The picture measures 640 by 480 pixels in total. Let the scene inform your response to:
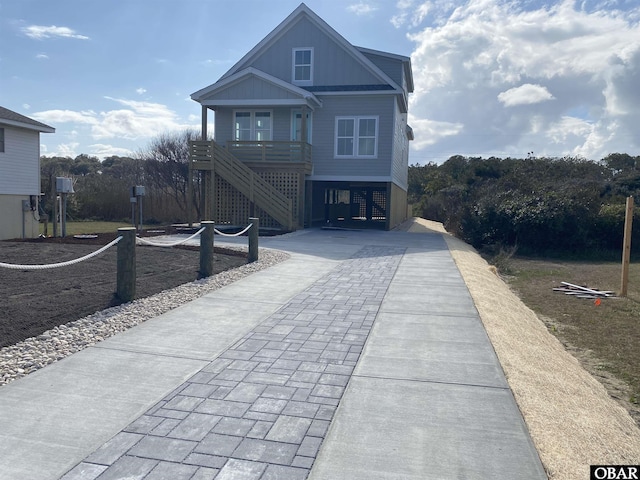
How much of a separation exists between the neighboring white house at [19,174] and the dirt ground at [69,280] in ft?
26.6

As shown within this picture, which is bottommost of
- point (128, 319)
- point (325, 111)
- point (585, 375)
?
point (585, 375)

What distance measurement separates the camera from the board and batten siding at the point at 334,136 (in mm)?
23656

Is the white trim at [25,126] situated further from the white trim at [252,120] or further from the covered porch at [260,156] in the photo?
the white trim at [252,120]

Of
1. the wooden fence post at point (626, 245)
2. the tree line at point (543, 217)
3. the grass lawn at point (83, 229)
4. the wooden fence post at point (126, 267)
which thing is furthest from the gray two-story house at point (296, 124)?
the wooden fence post at point (126, 267)

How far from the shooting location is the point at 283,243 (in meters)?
16.7

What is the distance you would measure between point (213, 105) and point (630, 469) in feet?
74.4

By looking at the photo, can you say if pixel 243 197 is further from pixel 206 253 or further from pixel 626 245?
pixel 626 245

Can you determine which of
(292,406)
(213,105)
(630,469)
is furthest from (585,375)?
(213,105)

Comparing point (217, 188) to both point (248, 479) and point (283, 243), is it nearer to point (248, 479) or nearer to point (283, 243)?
point (283, 243)

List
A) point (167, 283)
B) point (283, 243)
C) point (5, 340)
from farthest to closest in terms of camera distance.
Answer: point (283, 243) → point (167, 283) → point (5, 340)

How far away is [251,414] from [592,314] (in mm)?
8968

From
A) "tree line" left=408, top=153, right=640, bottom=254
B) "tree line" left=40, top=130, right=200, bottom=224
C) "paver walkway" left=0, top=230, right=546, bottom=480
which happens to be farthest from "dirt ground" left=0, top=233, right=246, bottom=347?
"tree line" left=40, top=130, right=200, bottom=224

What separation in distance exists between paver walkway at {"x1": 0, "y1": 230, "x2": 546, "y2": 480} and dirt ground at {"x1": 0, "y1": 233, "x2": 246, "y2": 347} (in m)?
0.99

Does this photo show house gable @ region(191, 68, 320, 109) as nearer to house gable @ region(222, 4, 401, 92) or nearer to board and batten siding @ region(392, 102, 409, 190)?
house gable @ region(222, 4, 401, 92)
